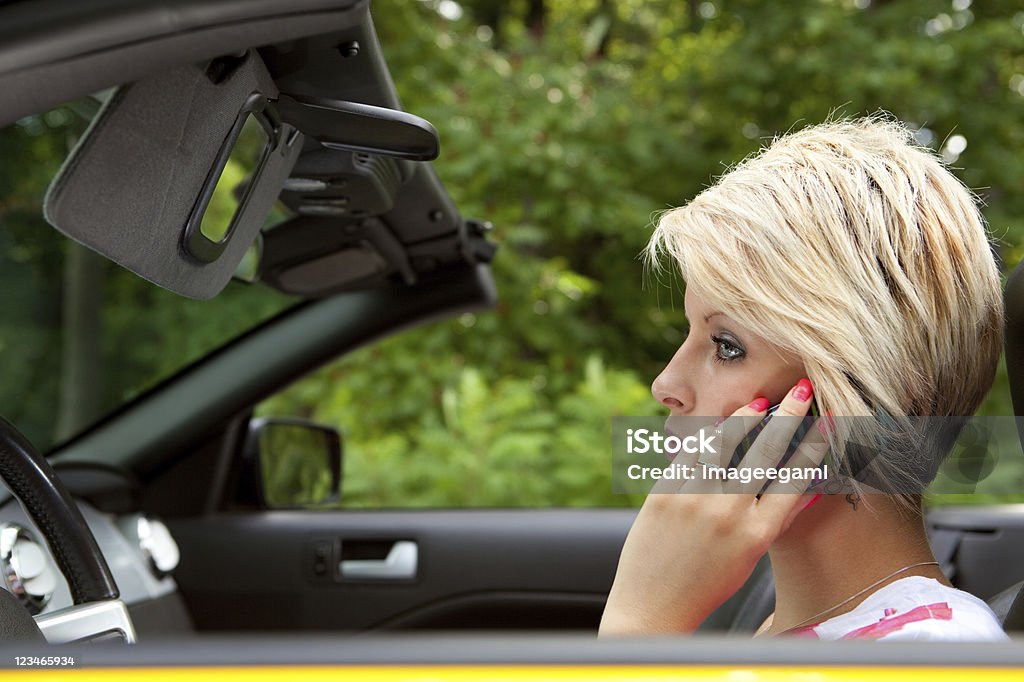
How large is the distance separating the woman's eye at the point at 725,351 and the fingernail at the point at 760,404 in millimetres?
60

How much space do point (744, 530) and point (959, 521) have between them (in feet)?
5.36

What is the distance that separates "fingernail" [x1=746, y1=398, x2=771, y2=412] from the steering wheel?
93 centimetres

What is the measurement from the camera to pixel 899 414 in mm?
1239

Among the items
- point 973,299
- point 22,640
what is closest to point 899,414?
point 973,299

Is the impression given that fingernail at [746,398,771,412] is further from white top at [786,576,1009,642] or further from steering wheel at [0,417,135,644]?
steering wheel at [0,417,135,644]

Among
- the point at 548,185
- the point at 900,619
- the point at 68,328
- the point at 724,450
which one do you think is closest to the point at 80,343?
the point at 68,328

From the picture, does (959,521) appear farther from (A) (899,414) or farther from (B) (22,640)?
(B) (22,640)

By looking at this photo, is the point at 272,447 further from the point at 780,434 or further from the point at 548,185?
the point at 548,185

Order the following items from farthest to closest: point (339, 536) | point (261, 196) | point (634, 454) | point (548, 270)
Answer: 1. point (548, 270)
2. point (339, 536)
3. point (261, 196)
4. point (634, 454)

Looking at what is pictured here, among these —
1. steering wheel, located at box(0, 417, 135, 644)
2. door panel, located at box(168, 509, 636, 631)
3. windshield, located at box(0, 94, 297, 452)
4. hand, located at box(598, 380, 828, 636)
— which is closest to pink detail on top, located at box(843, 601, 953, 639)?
hand, located at box(598, 380, 828, 636)

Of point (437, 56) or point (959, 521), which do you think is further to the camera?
point (437, 56)

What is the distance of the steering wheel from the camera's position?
152cm

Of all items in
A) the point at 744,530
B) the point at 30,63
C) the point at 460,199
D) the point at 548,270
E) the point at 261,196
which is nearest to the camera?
the point at 30,63

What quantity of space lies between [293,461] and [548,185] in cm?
398
